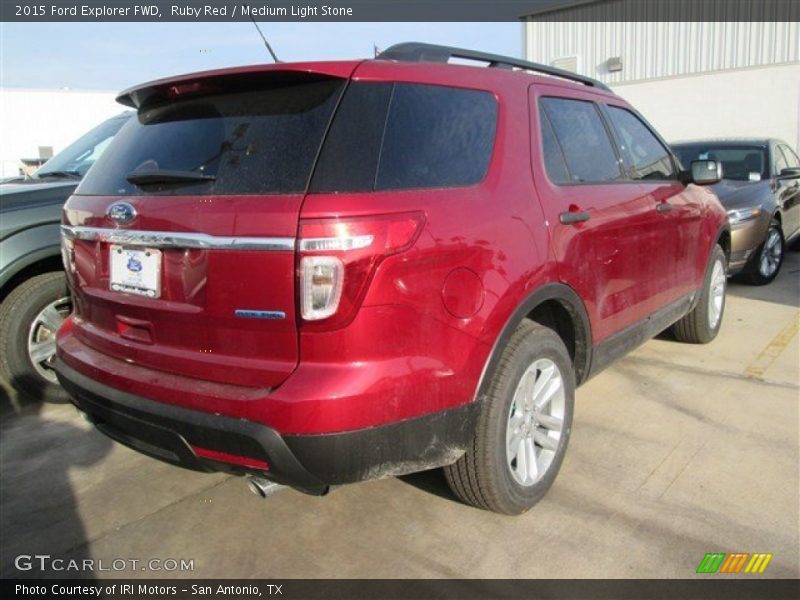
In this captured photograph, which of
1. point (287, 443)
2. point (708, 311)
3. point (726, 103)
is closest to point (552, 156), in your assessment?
point (287, 443)

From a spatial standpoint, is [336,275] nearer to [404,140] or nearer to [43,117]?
[404,140]

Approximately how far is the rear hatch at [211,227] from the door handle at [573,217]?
46.9 inches

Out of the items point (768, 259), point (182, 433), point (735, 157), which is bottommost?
point (768, 259)

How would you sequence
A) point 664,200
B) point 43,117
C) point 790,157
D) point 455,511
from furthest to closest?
point 43,117, point 790,157, point 664,200, point 455,511

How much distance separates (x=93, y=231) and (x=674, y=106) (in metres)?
14.6

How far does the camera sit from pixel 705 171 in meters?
4.28

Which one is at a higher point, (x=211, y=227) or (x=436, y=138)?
(x=436, y=138)

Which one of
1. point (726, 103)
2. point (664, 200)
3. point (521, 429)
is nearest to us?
point (521, 429)

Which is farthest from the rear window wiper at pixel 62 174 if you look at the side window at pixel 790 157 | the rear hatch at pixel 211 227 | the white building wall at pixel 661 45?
the white building wall at pixel 661 45

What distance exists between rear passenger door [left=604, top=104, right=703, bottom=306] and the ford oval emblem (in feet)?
8.74

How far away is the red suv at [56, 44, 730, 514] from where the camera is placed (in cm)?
208

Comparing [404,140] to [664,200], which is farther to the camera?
[664,200]

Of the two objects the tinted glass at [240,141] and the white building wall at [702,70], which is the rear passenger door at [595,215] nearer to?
the tinted glass at [240,141]

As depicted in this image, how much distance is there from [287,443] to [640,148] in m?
3.08
